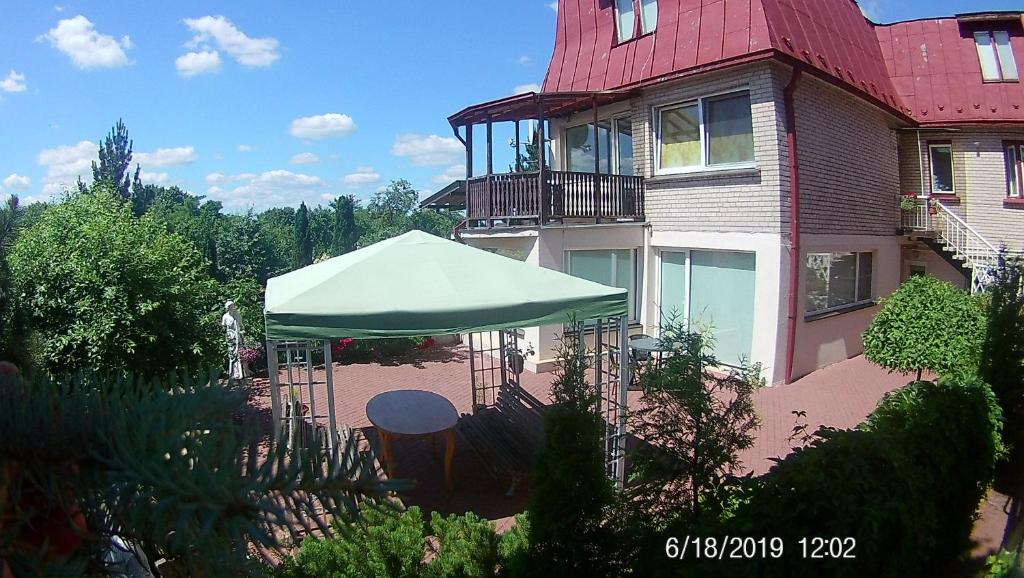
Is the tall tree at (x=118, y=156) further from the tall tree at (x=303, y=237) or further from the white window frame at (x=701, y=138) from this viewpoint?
the white window frame at (x=701, y=138)

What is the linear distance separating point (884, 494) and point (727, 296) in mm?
8305

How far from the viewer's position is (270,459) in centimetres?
59

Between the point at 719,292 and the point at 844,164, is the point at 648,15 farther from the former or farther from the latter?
the point at 719,292

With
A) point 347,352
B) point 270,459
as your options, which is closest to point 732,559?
point 270,459

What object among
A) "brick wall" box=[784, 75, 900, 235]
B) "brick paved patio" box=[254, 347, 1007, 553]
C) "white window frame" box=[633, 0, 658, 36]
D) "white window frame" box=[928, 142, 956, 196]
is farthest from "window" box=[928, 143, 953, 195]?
"white window frame" box=[633, 0, 658, 36]

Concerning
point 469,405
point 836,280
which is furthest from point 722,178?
point 469,405

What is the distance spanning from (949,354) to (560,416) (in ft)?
22.0

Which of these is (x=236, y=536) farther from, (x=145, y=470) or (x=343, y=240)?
(x=343, y=240)

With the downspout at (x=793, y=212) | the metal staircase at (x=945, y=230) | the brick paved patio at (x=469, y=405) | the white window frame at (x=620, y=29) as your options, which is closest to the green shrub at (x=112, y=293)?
the brick paved patio at (x=469, y=405)

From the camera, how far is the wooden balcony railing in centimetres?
1120

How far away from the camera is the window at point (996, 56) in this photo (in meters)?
14.9

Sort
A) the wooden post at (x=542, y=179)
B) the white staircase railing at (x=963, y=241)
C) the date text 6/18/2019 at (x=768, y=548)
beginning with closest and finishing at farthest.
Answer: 1. the date text 6/18/2019 at (x=768, y=548)
2. the wooden post at (x=542, y=179)
3. the white staircase railing at (x=963, y=241)

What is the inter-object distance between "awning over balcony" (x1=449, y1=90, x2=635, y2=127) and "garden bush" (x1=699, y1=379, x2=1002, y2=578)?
827 cm

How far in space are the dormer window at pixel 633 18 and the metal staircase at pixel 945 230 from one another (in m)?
8.20
